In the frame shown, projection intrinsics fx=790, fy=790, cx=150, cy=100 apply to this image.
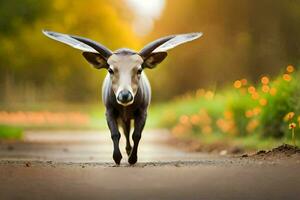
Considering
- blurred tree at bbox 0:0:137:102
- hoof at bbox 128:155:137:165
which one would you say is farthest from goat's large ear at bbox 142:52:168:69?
blurred tree at bbox 0:0:137:102

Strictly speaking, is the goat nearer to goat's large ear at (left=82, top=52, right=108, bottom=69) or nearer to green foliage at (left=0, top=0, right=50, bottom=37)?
goat's large ear at (left=82, top=52, right=108, bottom=69)

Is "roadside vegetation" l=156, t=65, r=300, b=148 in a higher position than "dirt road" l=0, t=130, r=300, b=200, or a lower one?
higher

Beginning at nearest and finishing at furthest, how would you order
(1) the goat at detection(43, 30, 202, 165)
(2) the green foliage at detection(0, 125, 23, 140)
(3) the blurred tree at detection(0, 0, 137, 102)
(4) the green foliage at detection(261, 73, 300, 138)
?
(1) the goat at detection(43, 30, 202, 165), (4) the green foliage at detection(261, 73, 300, 138), (2) the green foliage at detection(0, 125, 23, 140), (3) the blurred tree at detection(0, 0, 137, 102)

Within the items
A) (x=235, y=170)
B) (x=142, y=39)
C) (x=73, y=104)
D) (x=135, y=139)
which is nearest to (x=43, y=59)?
(x=73, y=104)

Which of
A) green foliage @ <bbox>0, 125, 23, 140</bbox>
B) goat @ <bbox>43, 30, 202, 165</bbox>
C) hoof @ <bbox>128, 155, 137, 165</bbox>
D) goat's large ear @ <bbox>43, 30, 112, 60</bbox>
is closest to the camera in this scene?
goat @ <bbox>43, 30, 202, 165</bbox>

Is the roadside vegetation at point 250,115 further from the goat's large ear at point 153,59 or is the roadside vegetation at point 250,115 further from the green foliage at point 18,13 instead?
the green foliage at point 18,13

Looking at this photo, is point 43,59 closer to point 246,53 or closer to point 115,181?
point 246,53

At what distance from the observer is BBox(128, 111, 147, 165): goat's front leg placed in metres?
11.8

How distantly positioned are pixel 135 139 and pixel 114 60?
126cm

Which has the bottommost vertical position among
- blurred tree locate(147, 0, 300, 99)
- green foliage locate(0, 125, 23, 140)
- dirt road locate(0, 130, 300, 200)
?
dirt road locate(0, 130, 300, 200)

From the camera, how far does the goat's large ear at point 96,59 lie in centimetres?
1209

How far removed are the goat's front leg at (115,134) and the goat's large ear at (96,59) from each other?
73 centimetres

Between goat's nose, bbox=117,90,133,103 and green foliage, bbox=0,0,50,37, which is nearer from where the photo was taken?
goat's nose, bbox=117,90,133,103

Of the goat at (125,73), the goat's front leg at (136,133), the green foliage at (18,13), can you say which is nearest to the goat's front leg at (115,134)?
the goat at (125,73)
